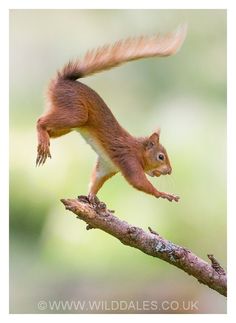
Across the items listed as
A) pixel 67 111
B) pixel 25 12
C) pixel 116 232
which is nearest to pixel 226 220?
pixel 116 232

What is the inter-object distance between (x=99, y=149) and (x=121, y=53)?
1.64 ft

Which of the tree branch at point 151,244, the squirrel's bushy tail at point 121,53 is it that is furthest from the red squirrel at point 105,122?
the tree branch at point 151,244

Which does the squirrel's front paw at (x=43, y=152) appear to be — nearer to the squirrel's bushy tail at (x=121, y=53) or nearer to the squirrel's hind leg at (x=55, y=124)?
the squirrel's hind leg at (x=55, y=124)

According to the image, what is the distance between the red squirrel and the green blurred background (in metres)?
0.08

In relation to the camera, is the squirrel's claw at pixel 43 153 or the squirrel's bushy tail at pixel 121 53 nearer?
the squirrel's claw at pixel 43 153

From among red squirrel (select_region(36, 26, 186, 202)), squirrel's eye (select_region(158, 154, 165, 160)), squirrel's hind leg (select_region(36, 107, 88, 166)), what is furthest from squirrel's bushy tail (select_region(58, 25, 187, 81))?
squirrel's eye (select_region(158, 154, 165, 160))

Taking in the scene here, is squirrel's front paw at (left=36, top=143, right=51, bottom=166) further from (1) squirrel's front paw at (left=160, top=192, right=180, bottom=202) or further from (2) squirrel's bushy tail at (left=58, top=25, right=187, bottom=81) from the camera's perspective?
(1) squirrel's front paw at (left=160, top=192, right=180, bottom=202)

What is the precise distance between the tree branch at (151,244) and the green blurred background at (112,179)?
0.34m

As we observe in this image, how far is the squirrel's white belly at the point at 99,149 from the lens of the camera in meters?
3.85

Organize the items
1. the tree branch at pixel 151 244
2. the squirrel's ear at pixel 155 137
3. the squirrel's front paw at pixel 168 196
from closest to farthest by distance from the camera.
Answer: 1. the tree branch at pixel 151 244
2. the squirrel's front paw at pixel 168 196
3. the squirrel's ear at pixel 155 137

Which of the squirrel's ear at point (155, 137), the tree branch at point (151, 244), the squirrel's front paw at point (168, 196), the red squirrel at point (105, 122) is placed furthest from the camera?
the squirrel's ear at point (155, 137)

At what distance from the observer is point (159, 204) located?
4090 millimetres

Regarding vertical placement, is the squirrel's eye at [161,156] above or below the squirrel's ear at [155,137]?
below

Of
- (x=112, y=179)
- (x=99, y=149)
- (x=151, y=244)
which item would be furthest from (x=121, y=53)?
(x=151, y=244)
